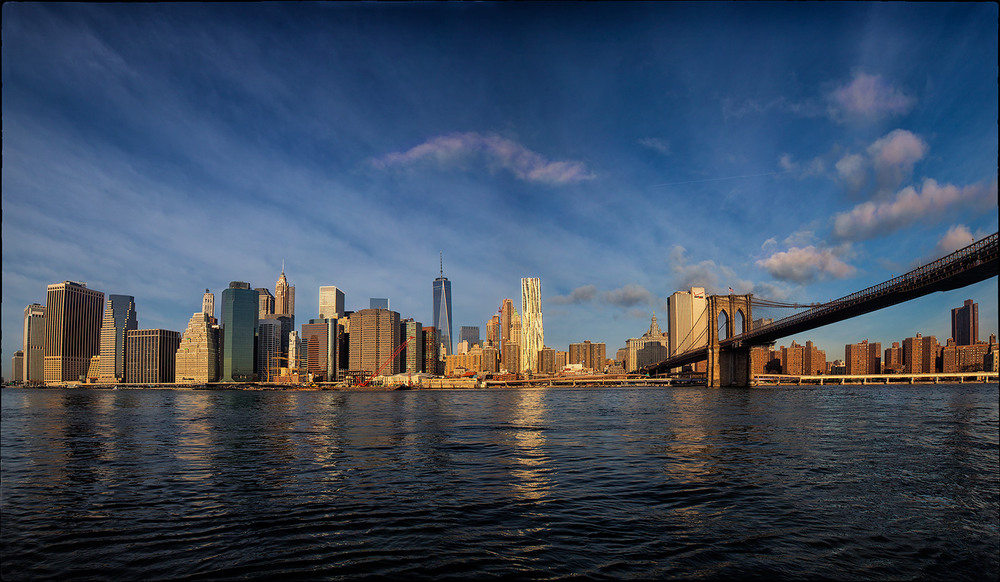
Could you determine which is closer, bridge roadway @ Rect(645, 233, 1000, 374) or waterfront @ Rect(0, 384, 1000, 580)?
waterfront @ Rect(0, 384, 1000, 580)

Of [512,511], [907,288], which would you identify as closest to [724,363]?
[907,288]

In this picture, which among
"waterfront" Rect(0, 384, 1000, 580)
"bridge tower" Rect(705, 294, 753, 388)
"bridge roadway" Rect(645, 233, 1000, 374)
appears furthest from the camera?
"bridge tower" Rect(705, 294, 753, 388)

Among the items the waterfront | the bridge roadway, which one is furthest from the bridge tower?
the waterfront

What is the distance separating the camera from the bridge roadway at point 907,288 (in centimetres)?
5647

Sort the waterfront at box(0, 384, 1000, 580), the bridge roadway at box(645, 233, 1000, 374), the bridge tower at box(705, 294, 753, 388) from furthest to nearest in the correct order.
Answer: the bridge tower at box(705, 294, 753, 388) → the bridge roadway at box(645, 233, 1000, 374) → the waterfront at box(0, 384, 1000, 580)

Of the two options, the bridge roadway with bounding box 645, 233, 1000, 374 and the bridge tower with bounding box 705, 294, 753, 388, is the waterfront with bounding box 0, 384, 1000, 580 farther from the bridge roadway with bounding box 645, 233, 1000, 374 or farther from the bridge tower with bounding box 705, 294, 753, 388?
the bridge tower with bounding box 705, 294, 753, 388

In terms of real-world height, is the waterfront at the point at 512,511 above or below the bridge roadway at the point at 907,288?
below

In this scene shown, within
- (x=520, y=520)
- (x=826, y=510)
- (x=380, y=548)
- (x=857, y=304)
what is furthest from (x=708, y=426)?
(x=857, y=304)

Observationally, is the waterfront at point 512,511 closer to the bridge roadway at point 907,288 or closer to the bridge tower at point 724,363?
the bridge roadway at point 907,288

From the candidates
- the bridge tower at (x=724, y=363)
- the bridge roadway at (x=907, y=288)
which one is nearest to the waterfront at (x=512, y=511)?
the bridge roadway at (x=907, y=288)

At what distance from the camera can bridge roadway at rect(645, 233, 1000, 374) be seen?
185 ft

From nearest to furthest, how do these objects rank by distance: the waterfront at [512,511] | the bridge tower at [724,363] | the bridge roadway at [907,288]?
the waterfront at [512,511] → the bridge roadway at [907,288] → the bridge tower at [724,363]

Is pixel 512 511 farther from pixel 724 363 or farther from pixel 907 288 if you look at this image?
pixel 724 363

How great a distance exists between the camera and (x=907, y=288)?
7325 cm
